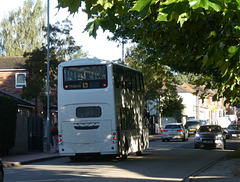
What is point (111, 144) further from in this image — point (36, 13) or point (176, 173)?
point (36, 13)

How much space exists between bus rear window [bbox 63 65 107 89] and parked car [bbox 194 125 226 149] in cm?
1230

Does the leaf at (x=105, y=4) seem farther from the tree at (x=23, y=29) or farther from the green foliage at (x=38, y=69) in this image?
the tree at (x=23, y=29)

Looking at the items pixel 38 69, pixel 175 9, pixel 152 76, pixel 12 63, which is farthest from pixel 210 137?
pixel 12 63

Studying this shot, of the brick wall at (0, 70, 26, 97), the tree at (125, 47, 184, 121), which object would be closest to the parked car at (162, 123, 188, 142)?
the tree at (125, 47, 184, 121)

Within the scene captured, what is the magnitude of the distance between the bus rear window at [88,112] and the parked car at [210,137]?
470 inches

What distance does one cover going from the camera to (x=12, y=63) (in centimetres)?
5519

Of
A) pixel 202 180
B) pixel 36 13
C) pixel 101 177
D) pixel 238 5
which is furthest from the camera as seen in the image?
pixel 36 13

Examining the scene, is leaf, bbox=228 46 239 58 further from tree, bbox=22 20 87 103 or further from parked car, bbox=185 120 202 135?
parked car, bbox=185 120 202 135

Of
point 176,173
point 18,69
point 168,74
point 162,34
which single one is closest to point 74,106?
point 176,173

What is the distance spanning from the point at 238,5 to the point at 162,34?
17.2 ft

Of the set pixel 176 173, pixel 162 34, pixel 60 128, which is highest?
pixel 162 34

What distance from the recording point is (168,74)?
4872cm

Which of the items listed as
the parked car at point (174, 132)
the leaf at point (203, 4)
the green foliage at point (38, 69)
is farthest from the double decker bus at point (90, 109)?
the parked car at point (174, 132)

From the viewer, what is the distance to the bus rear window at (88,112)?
70.4 feet
